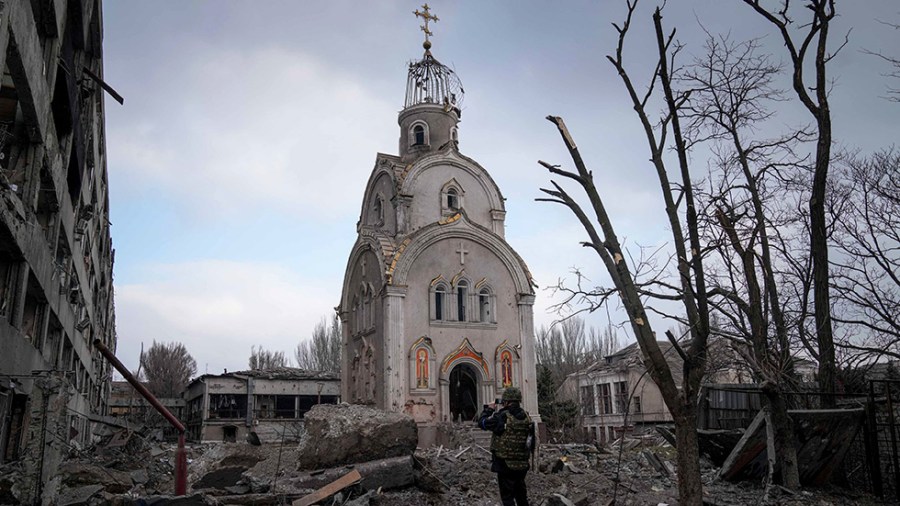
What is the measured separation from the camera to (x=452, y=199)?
27.2 metres

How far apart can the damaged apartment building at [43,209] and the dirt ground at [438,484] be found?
1381 millimetres

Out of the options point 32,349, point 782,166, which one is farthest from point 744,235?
point 32,349

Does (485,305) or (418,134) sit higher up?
(418,134)

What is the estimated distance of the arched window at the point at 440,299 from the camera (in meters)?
24.9

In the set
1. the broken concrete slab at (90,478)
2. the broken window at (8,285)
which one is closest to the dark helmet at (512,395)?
the broken concrete slab at (90,478)

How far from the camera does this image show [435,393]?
2391 cm

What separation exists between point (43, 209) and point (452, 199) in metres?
15.6

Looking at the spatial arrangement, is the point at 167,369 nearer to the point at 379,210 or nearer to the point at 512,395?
the point at 379,210

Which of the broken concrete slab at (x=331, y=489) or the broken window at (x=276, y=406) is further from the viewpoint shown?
the broken window at (x=276, y=406)

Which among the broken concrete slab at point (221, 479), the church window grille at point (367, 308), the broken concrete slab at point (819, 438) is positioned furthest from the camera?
the church window grille at point (367, 308)

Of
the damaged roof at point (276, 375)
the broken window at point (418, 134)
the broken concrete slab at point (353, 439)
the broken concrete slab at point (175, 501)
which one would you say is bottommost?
the broken concrete slab at point (175, 501)

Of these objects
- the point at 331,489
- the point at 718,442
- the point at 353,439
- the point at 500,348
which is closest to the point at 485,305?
the point at 500,348

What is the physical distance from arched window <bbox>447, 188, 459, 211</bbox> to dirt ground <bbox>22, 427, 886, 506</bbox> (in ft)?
35.2

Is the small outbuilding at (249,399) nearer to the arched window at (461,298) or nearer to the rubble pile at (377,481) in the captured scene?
the arched window at (461,298)
